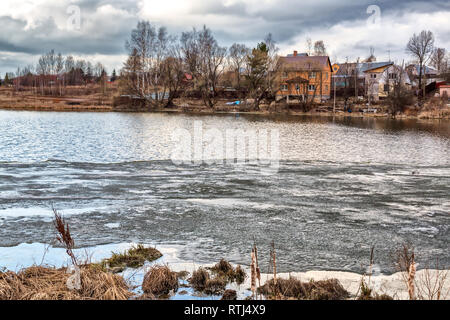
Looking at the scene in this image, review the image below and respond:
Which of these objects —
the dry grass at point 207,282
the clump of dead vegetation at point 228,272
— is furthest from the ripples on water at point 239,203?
the dry grass at point 207,282

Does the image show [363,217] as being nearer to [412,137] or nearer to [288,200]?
[288,200]

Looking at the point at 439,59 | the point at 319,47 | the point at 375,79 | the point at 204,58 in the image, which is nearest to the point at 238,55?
the point at 204,58

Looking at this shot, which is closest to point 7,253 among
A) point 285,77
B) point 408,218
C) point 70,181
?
point 70,181

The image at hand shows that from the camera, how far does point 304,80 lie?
8475 cm

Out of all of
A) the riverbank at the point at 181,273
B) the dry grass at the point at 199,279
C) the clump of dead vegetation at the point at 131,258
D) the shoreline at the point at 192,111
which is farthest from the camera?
the shoreline at the point at 192,111

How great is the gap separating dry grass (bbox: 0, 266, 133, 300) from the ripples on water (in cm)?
208

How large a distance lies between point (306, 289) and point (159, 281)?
2.32 metres

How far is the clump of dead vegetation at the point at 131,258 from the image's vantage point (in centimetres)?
791

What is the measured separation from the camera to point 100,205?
12617 mm

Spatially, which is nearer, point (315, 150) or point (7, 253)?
point (7, 253)

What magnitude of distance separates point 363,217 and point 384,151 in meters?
16.9

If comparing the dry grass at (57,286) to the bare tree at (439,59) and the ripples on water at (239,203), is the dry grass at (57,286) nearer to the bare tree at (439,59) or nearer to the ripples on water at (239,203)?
the ripples on water at (239,203)

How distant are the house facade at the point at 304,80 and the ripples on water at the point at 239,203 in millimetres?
62264

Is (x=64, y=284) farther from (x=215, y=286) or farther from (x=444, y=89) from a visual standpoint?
(x=444, y=89)
